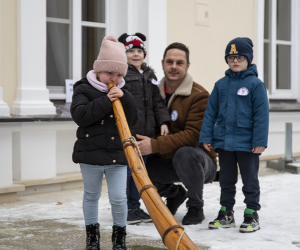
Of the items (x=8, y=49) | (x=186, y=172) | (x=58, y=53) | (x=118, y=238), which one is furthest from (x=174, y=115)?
(x=58, y=53)

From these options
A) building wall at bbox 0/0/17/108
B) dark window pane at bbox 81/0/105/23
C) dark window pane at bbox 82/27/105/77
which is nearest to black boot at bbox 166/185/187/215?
building wall at bbox 0/0/17/108

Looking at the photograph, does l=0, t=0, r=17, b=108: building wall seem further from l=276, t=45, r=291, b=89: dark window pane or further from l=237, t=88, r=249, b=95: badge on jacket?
l=276, t=45, r=291, b=89: dark window pane

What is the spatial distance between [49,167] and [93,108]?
2043 millimetres

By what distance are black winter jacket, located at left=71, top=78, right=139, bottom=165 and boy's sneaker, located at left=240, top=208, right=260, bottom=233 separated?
1003mm

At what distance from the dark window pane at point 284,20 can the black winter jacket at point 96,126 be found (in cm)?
507

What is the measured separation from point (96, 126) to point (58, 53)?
2526mm

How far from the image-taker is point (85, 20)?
4.93m

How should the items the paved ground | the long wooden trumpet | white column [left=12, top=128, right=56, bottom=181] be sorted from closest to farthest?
1. the long wooden trumpet
2. the paved ground
3. white column [left=12, top=128, right=56, bottom=181]

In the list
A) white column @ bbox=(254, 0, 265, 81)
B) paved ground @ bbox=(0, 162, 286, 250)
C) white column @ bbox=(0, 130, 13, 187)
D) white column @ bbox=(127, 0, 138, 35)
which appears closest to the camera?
paved ground @ bbox=(0, 162, 286, 250)

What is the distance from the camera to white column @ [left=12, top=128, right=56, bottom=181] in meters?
4.08

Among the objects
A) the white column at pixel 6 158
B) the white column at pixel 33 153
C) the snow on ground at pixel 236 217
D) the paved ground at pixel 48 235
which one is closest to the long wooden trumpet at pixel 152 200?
the paved ground at pixel 48 235

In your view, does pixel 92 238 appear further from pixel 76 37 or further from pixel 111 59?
pixel 76 37

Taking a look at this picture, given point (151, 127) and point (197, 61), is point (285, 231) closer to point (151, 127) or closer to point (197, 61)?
point (151, 127)

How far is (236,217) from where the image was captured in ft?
10.8
